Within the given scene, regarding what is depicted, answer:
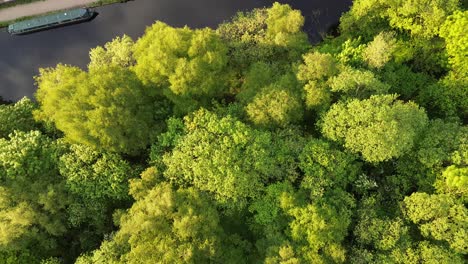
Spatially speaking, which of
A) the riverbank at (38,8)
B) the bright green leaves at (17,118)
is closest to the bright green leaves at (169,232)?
the bright green leaves at (17,118)

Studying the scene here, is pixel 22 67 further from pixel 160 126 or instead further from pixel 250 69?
pixel 250 69

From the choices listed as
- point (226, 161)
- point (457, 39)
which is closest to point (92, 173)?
point (226, 161)

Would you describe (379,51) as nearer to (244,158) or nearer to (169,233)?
(244,158)

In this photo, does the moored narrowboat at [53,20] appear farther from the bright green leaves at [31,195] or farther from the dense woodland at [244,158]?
the bright green leaves at [31,195]

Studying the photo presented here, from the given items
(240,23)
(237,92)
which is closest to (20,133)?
(237,92)

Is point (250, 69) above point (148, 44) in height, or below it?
below
